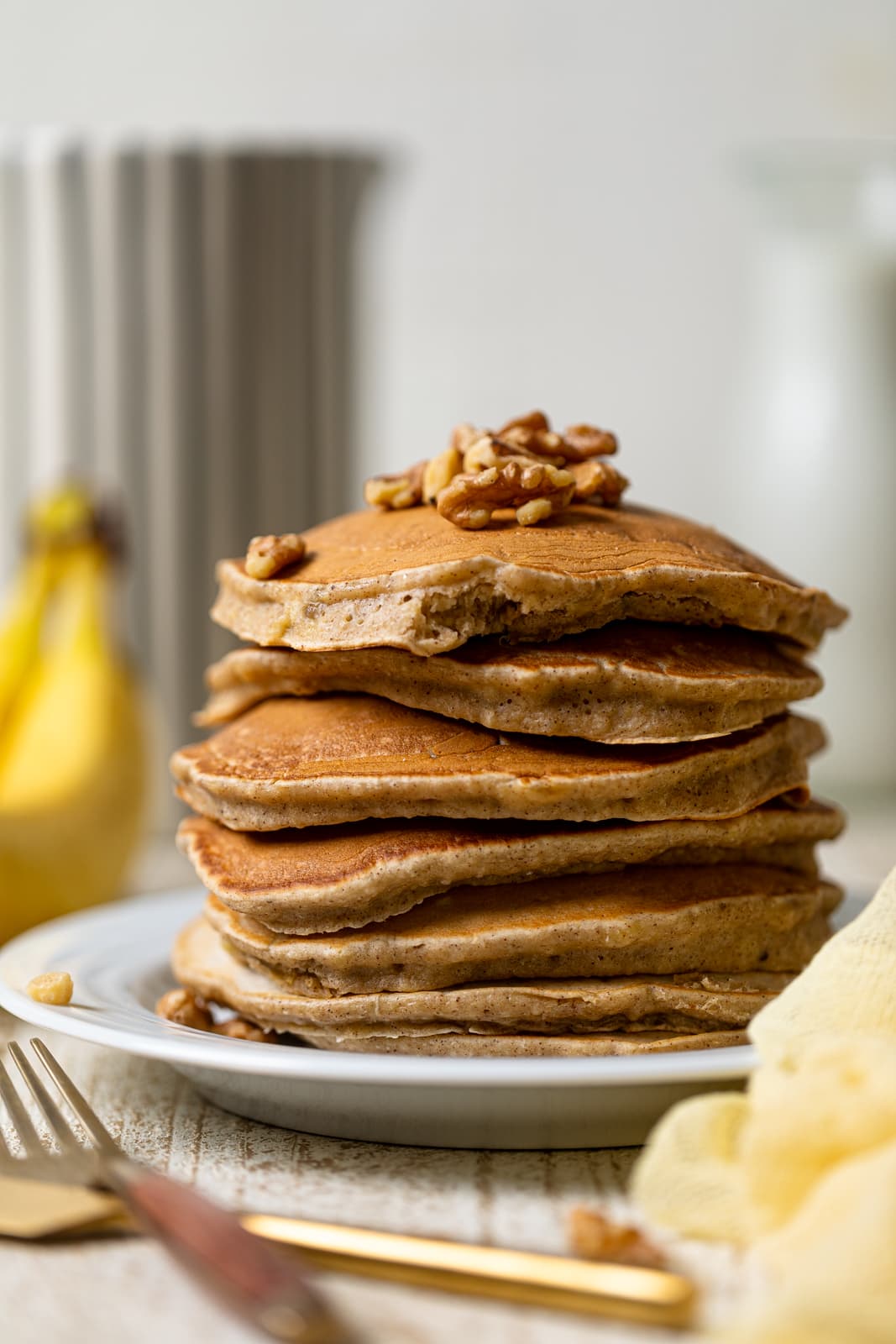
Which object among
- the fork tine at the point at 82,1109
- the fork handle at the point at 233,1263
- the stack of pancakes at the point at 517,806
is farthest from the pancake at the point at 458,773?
the fork handle at the point at 233,1263

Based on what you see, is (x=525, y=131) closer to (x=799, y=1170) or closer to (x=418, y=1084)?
(x=418, y=1084)

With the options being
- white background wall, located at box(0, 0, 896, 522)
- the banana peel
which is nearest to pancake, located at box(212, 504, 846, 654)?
the banana peel

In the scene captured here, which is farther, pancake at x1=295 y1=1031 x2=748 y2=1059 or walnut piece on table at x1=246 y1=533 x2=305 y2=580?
walnut piece on table at x1=246 y1=533 x2=305 y2=580

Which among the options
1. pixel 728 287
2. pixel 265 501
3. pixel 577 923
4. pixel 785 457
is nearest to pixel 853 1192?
pixel 577 923

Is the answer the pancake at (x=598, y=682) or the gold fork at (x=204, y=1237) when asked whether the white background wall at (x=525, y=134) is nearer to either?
the pancake at (x=598, y=682)

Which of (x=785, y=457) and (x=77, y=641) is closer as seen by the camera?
(x=77, y=641)

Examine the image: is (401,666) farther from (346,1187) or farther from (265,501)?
(265,501)

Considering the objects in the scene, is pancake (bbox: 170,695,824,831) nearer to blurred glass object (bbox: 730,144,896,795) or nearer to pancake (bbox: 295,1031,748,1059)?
pancake (bbox: 295,1031,748,1059)
